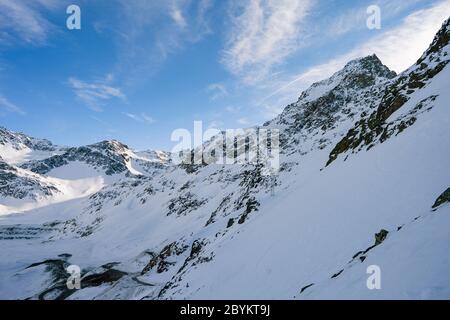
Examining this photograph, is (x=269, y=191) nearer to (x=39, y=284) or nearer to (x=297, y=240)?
(x=297, y=240)

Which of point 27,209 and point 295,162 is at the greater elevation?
point 27,209

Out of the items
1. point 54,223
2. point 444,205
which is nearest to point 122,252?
point 444,205

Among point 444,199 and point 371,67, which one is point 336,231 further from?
point 371,67

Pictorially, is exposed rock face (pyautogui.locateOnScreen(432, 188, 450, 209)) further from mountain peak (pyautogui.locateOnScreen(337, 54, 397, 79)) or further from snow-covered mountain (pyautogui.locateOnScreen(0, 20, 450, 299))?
mountain peak (pyautogui.locateOnScreen(337, 54, 397, 79))

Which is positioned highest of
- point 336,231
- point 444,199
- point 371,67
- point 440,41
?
point 371,67

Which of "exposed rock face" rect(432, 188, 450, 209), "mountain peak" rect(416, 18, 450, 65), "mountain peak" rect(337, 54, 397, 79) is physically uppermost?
"mountain peak" rect(337, 54, 397, 79)

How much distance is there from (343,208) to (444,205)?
8.73m

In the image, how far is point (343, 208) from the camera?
820 inches

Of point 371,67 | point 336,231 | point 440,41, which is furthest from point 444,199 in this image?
point 371,67

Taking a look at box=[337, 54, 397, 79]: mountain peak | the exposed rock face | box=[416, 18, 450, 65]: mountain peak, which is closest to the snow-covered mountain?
the exposed rock face

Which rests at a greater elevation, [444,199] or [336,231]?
[444,199]

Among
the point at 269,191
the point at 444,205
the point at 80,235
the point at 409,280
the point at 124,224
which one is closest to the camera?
the point at 409,280

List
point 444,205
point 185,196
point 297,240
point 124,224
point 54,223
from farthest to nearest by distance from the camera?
1. point 54,223
2. point 124,224
3. point 185,196
4. point 297,240
5. point 444,205

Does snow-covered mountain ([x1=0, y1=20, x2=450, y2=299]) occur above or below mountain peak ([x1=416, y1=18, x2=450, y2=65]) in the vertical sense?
below
